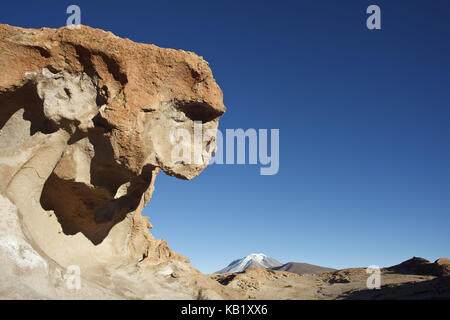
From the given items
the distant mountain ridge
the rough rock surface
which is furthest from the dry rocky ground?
the distant mountain ridge

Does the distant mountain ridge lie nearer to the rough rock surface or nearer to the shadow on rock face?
the shadow on rock face

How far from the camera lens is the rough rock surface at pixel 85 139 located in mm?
7301

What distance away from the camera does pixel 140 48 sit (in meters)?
8.32

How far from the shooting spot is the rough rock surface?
7.30 m

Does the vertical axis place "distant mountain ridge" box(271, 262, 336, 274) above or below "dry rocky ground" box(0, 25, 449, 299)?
below

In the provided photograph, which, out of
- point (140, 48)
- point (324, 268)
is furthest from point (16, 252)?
point (324, 268)

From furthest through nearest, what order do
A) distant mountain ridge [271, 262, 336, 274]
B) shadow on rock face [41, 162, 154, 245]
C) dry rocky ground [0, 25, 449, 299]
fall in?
distant mountain ridge [271, 262, 336, 274]
shadow on rock face [41, 162, 154, 245]
dry rocky ground [0, 25, 449, 299]

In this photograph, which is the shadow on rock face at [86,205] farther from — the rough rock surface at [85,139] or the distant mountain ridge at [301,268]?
the distant mountain ridge at [301,268]

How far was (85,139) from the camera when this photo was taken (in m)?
8.13

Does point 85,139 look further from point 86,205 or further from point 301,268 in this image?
point 301,268

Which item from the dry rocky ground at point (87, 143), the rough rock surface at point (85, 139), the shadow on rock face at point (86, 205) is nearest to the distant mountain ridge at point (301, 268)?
the shadow on rock face at point (86, 205)

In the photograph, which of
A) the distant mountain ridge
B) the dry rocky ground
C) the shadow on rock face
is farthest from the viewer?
the distant mountain ridge

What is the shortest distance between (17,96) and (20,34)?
138 centimetres
